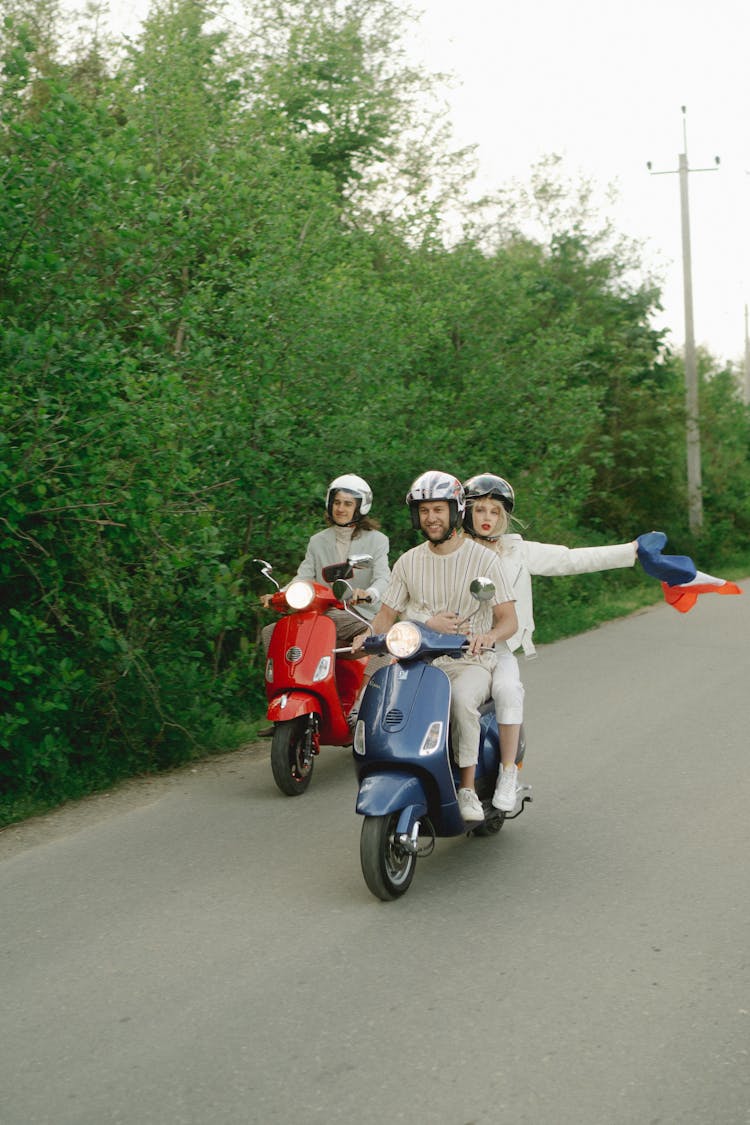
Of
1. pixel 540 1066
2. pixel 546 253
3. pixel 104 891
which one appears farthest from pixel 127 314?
pixel 546 253

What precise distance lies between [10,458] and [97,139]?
6.68 ft

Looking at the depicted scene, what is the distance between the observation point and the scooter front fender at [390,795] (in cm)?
545

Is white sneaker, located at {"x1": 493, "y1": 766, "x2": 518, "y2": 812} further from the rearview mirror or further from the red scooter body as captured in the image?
the red scooter body

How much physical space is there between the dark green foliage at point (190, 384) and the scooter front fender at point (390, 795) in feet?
7.73

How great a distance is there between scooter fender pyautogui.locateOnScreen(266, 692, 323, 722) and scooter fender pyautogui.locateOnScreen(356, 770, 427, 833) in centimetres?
177

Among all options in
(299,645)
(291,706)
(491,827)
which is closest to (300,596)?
(299,645)

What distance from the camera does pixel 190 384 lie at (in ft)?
30.6

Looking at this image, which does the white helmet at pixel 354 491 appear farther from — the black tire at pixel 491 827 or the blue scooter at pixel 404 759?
the blue scooter at pixel 404 759

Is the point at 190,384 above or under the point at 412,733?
above

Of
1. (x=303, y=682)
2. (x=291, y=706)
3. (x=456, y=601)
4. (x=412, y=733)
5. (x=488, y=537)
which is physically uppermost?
(x=488, y=537)

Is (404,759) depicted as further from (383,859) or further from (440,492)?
(440,492)

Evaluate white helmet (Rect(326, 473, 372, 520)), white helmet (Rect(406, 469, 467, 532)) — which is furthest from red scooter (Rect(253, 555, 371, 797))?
white helmet (Rect(406, 469, 467, 532))

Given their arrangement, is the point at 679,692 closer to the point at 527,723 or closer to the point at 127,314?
the point at 527,723

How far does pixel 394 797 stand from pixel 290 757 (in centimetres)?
211
